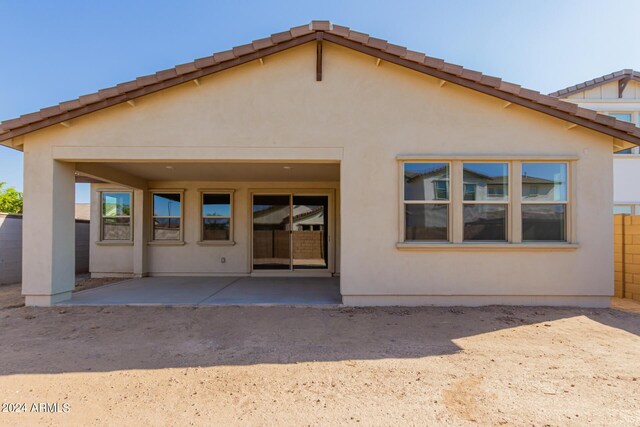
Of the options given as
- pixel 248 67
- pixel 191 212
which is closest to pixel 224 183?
pixel 191 212

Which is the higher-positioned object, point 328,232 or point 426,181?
point 426,181

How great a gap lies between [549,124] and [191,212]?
31.1 feet

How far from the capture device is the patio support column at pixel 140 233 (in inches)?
388

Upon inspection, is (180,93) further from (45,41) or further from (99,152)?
(45,41)

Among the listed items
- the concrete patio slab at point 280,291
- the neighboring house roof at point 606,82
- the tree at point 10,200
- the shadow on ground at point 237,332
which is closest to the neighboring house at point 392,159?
the shadow on ground at point 237,332

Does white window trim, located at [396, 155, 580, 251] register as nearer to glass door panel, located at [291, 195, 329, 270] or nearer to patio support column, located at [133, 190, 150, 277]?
glass door panel, located at [291, 195, 329, 270]

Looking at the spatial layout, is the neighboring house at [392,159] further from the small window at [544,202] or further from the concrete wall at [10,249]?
the concrete wall at [10,249]

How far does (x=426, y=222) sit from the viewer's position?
6449mm

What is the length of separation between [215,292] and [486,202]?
621 cm

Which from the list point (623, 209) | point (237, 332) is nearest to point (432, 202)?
point (237, 332)

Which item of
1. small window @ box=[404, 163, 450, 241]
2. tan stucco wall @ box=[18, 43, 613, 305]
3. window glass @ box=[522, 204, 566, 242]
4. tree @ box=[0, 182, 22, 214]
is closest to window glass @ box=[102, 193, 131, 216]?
tan stucco wall @ box=[18, 43, 613, 305]

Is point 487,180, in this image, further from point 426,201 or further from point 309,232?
point 309,232

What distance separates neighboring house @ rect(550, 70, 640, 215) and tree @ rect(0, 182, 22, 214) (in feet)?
106

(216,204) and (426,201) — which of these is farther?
(216,204)
